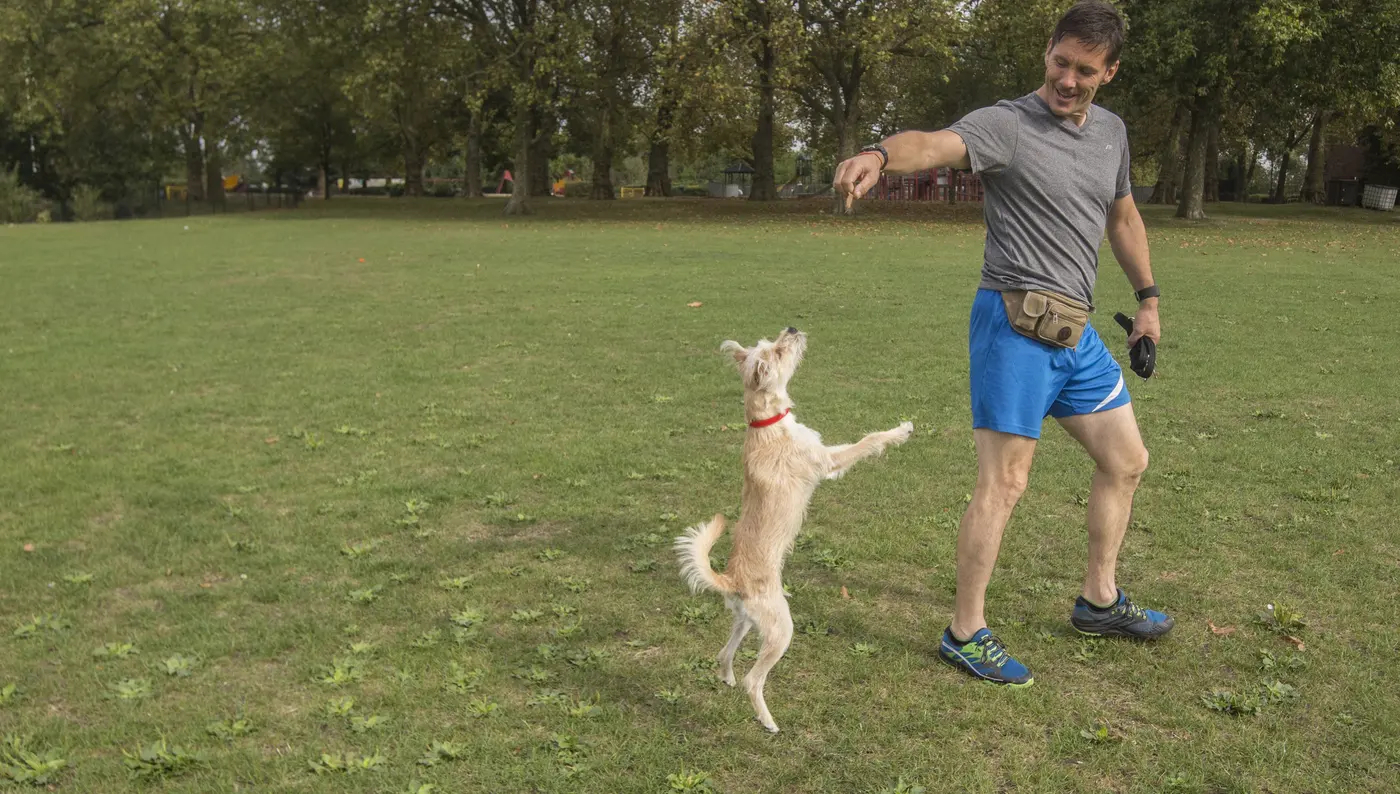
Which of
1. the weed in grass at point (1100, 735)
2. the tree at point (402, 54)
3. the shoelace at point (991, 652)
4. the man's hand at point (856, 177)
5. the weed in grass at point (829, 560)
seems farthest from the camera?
the tree at point (402, 54)

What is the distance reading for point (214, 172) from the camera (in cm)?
5231

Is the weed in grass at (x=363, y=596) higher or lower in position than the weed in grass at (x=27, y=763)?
higher

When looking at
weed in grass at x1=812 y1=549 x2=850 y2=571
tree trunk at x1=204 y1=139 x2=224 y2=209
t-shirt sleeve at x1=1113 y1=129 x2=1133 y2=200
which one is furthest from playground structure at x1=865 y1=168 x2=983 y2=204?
t-shirt sleeve at x1=1113 y1=129 x2=1133 y2=200

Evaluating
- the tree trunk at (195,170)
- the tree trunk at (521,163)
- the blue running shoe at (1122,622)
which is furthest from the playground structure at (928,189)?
the blue running shoe at (1122,622)

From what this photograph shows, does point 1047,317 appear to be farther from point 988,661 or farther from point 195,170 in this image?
point 195,170

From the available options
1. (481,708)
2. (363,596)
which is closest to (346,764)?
(481,708)

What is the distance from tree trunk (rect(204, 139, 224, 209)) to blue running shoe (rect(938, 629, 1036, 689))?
5314cm

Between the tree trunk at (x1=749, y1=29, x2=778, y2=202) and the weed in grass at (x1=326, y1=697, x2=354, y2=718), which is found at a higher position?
the tree trunk at (x1=749, y1=29, x2=778, y2=202)

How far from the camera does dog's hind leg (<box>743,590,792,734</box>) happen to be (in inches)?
157

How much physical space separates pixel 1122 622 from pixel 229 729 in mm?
3999

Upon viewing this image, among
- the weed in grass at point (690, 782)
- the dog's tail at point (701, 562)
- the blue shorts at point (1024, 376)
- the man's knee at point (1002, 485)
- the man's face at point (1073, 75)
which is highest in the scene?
the man's face at point (1073, 75)

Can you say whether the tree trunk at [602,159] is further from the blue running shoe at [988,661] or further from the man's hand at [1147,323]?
the blue running shoe at [988,661]

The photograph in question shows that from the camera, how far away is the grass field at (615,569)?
3979mm

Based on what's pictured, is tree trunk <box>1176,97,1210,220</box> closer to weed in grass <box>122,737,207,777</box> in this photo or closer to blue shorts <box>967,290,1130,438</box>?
blue shorts <box>967,290,1130,438</box>
